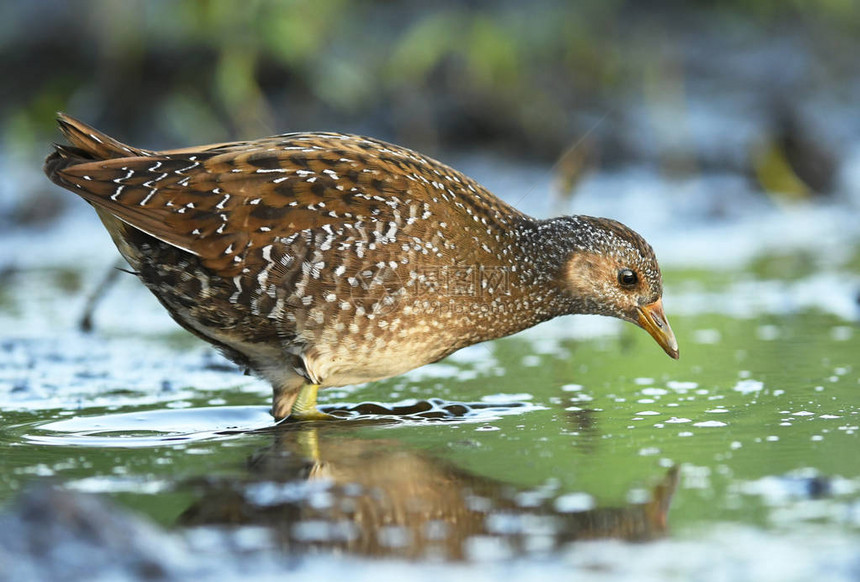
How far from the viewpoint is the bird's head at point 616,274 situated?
5574 millimetres

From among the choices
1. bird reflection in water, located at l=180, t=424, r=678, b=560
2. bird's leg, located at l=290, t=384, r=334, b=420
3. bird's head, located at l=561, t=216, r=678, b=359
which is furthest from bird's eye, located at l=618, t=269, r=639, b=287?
bird reflection in water, located at l=180, t=424, r=678, b=560

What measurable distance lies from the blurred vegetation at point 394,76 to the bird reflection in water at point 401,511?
5.45 meters

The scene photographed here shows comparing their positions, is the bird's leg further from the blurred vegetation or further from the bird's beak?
the blurred vegetation

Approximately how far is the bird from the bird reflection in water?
2.66 ft

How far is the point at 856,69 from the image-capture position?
13336 mm

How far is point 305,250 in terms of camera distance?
498 centimetres

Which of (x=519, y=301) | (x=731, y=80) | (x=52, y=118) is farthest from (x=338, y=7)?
(x=519, y=301)

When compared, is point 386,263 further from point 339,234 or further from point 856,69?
point 856,69

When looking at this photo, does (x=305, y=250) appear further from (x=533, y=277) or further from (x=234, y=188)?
(x=533, y=277)

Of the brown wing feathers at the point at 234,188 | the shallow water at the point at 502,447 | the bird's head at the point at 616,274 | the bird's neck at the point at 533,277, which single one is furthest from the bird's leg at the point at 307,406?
the bird's head at the point at 616,274

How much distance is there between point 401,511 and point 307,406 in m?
1.57

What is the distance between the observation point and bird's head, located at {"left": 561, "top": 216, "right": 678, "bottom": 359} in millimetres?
5574

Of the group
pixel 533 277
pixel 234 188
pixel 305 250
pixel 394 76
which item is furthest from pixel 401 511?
pixel 394 76

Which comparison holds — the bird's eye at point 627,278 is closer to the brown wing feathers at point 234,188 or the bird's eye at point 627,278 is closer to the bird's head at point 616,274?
the bird's head at point 616,274
